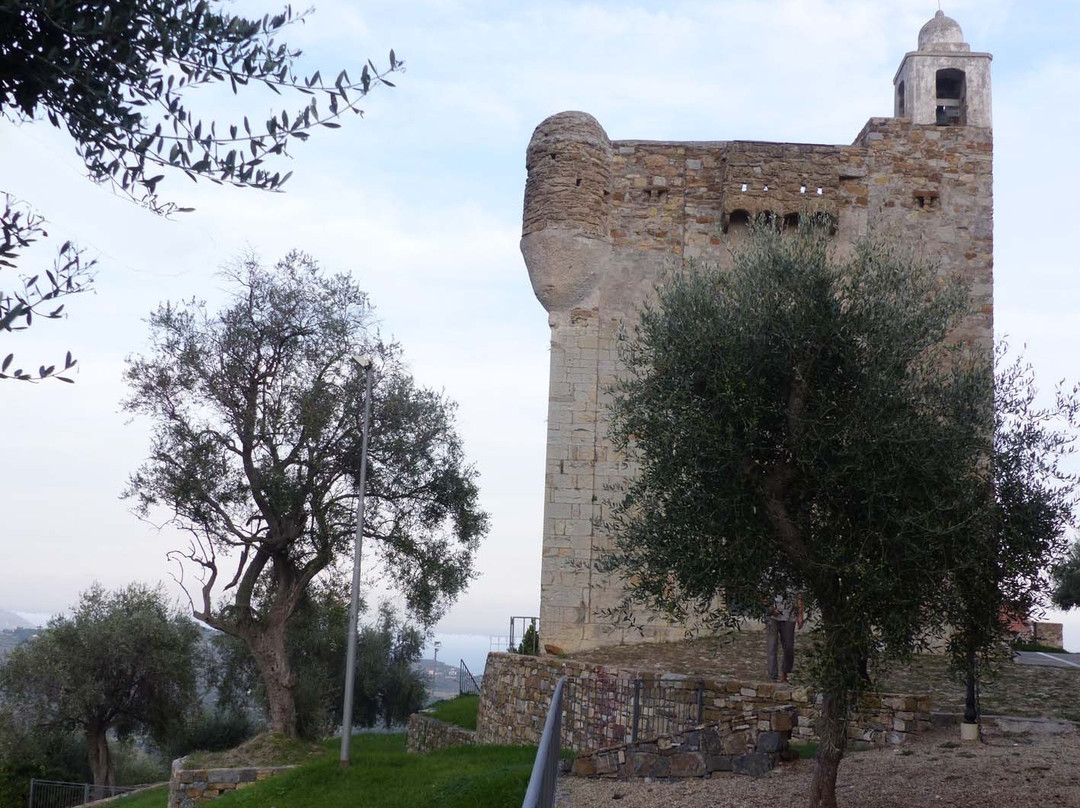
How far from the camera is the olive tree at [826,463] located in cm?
938

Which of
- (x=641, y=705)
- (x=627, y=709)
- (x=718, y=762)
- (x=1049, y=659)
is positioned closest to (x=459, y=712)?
(x=627, y=709)

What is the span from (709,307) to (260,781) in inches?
472

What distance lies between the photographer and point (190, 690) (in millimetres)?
29031

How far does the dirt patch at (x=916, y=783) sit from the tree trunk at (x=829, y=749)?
1.87 feet

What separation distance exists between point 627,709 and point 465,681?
16488 millimetres

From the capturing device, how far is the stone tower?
2025 centimetres

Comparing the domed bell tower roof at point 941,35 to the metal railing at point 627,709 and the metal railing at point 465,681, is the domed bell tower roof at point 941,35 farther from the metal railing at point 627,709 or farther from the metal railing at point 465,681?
the metal railing at point 465,681

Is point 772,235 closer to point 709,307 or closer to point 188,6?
point 709,307

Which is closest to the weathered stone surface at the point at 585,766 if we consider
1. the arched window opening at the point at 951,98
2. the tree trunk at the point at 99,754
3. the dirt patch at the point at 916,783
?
the dirt patch at the point at 916,783

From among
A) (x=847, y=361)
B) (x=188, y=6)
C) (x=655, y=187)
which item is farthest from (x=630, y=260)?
(x=188, y=6)

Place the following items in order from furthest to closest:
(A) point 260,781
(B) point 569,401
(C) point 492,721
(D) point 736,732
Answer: (B) point 569,401 < (C) point 492,721 < (A) point 260,781 < (D) point 736,732

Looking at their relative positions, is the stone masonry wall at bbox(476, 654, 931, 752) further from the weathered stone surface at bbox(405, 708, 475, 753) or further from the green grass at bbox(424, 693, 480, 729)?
the green grass at bbox(424, 693, 480, 729)

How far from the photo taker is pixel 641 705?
14688 millimetres

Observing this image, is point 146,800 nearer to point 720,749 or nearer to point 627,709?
point 627,709
